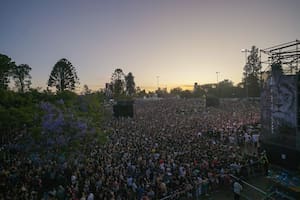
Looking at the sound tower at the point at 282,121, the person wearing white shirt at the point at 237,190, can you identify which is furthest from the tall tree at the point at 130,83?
the person wearing white shirt at the point at 237,190

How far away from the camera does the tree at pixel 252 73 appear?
63.4m

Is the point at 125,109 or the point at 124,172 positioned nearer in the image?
the point at 124,172

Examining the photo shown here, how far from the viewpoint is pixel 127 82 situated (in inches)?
4176

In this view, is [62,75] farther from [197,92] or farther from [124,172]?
[197,92]

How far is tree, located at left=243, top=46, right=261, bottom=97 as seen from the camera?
63.4 m

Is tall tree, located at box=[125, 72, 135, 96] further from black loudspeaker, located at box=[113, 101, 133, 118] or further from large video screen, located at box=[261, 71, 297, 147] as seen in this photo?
large video screen, located at box=[261, 71, 297, 147]

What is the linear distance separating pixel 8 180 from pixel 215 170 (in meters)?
10.5

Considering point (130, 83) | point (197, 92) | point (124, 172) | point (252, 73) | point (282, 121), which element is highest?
point (130, 83)

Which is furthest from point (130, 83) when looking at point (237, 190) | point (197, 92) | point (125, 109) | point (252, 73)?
point (237, 190)

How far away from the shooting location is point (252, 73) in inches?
2601

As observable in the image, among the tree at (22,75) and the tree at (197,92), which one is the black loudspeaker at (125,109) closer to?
the tree at (22,75)

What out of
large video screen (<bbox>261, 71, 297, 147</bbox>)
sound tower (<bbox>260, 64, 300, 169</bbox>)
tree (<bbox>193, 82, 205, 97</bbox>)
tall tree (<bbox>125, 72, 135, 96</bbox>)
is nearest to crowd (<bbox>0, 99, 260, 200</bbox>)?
sound tower (<bbox>260, 64, 300, 169</bbox>)

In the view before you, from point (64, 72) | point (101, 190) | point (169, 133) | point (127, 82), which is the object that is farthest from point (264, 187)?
point (127, 82)

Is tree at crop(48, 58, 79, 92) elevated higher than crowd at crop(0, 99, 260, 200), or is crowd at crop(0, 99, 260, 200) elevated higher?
tree at crop(48, 58, 79, 92)
